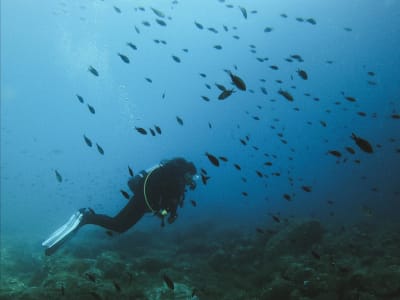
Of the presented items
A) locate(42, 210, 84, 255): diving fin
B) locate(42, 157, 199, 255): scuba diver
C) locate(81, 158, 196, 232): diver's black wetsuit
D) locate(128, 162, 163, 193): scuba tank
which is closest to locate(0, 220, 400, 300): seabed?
locate(42, 210, 84, 255): diving fin

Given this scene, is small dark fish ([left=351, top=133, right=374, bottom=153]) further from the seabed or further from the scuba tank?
the scuba tank

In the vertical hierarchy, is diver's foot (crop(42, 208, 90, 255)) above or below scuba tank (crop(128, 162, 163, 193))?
below

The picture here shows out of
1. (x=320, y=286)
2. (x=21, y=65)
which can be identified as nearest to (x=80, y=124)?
(x=21, y=65)

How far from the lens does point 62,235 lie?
8.34 meters

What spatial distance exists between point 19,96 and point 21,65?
38819 mm

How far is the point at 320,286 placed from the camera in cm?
665

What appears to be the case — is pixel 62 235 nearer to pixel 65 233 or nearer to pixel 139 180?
pixel 65 233

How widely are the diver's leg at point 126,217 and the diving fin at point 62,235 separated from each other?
0.46 meters

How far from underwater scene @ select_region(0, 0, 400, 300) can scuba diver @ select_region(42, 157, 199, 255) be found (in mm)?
45

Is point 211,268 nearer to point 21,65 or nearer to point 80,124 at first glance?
point 21,65

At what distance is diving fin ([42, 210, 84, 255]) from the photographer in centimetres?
803

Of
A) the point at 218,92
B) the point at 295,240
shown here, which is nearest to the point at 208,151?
the point at 295,240

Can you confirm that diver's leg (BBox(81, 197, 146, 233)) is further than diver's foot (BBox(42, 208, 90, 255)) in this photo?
Yes

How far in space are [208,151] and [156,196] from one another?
1388 centimetres
